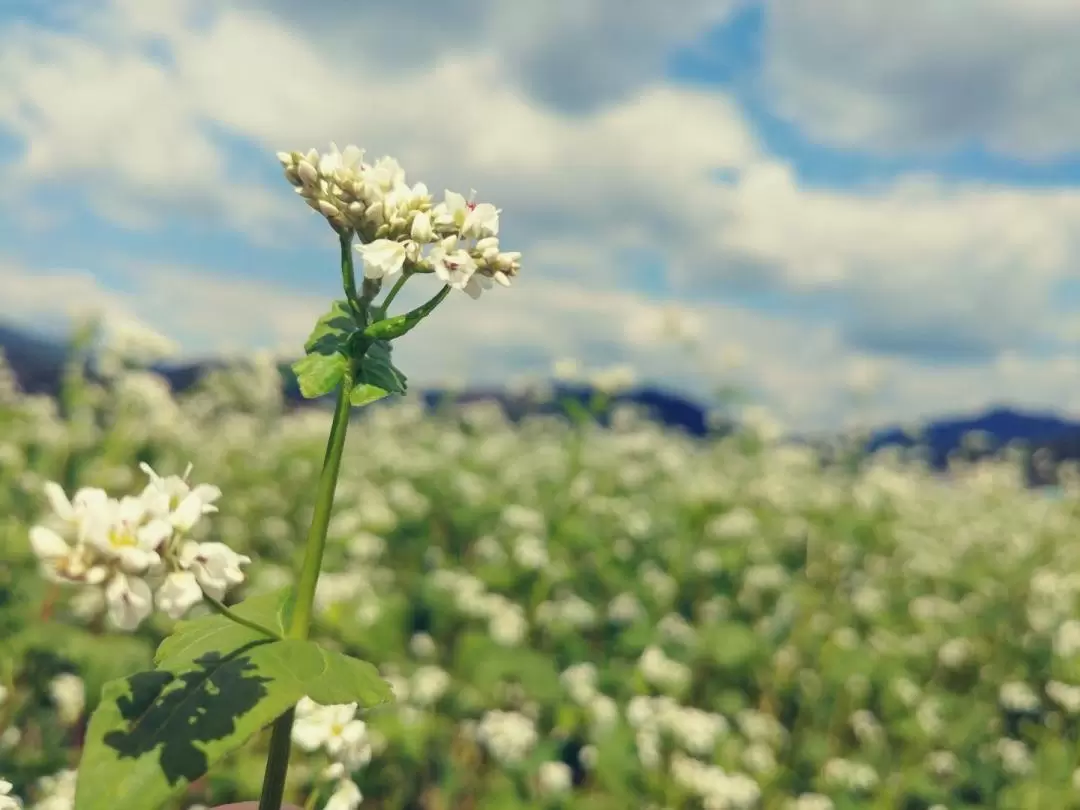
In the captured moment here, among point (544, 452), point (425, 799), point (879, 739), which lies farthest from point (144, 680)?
point (544, 452)

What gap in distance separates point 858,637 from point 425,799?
4.64 meters

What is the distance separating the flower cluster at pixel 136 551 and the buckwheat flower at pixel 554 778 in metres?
3.78

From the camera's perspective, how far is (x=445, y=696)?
5.64m

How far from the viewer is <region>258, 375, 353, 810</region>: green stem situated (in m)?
1.45

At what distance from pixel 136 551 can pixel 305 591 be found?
323 mm

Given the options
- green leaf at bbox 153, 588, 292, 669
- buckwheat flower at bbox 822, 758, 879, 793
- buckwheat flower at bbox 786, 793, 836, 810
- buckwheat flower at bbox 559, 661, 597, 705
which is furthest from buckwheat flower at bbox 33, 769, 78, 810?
buckwheat flower at bbox 822, 758, 879, 793

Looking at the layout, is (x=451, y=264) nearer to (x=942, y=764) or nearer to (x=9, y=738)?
(x=9, y=738)

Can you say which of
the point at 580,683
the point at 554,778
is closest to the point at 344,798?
the point at 554,778

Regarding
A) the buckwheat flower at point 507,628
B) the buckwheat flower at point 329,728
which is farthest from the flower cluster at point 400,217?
the buckwheat flower at point 507,628

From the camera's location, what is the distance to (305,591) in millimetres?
1473

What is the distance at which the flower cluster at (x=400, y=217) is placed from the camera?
1596 millimetres

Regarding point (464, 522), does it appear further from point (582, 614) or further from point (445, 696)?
point (445, 696)

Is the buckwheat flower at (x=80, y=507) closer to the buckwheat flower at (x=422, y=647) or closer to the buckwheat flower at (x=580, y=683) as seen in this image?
the buckwheat flower at (x=580, y=683)

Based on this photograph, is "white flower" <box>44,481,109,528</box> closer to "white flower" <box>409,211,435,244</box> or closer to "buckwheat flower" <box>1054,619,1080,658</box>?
"white flower" <box>409,211,435,244</box>
